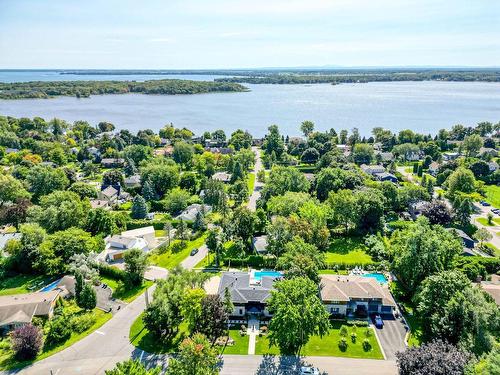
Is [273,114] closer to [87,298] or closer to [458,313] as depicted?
[87,298]

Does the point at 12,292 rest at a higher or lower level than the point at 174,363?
lower

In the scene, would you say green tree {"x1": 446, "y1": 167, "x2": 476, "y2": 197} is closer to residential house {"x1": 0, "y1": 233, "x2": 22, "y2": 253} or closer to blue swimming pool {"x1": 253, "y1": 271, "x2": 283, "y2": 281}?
blue swimming pool {"x1": 253, "y1": 271, "x2": 283, "y2": 281}

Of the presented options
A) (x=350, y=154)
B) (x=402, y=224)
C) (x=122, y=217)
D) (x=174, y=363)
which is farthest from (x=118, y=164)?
(x=174, y=363)

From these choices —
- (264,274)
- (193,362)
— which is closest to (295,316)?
(193,362)

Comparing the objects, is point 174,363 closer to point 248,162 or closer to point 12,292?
point 12,292

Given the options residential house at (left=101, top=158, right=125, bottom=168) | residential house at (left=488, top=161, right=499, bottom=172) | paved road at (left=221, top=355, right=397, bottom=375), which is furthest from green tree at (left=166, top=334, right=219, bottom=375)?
residential house at (left=488, top=161, right=499, bottom=172)

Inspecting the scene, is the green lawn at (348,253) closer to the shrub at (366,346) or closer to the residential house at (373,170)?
the shrub at (366,346)
